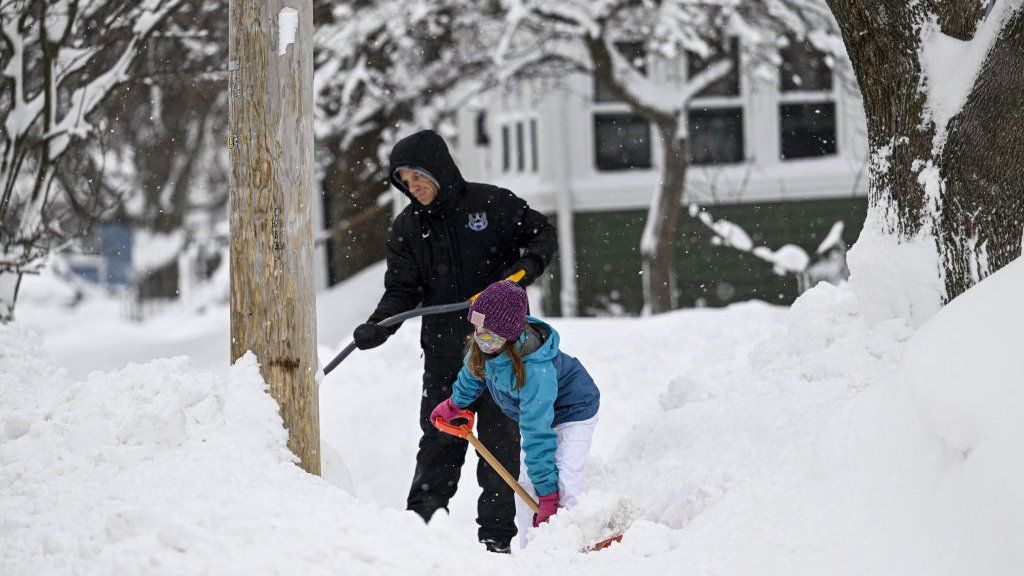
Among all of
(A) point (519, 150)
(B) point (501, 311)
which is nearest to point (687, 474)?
(B) point (501, 311)

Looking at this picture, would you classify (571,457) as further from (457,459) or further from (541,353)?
(457,459)

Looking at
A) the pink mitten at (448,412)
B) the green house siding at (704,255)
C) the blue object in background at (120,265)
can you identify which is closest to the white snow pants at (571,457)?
the pink mitten at (448,412)

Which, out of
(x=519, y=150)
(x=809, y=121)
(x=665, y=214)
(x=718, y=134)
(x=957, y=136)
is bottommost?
(x=665, y=214)

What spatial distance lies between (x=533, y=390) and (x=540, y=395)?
3 cm

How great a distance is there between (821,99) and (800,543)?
11.7 m

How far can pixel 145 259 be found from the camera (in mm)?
33031

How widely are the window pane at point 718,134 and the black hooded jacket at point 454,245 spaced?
31.6ft

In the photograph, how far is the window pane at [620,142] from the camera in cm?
1410

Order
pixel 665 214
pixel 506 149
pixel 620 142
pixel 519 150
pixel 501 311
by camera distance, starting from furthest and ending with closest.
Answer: pixel 506 149, pixel 519 150, pixel 620 142, pixel 665 214, pixel 501 311

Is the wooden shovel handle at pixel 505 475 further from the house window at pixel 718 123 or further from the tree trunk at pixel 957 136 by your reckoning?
the house window at pixel 718 123

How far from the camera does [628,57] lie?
14.3 metres

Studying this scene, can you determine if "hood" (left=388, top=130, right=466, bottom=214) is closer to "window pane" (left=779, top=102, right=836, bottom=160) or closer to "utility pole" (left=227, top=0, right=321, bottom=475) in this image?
"utility pole" (left=227, top=0, right=321, bottom=475)

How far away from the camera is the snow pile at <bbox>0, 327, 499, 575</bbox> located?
10.7 feet

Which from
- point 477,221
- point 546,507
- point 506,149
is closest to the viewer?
point 546,507
